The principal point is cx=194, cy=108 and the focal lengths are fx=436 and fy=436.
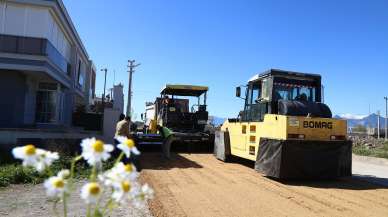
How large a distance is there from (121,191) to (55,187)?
361 millimetres

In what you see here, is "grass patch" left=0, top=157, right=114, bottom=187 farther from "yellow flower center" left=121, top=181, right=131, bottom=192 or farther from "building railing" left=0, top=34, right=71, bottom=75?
"building railing" left=0, top=34, right=71, bottom=75

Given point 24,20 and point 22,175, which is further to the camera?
point 24,20

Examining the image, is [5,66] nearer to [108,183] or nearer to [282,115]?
[282,115]

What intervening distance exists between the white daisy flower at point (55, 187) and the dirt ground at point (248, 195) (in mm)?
5291

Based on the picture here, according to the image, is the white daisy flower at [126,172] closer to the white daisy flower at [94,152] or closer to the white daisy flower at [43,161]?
the white daisy flower at [94,152]

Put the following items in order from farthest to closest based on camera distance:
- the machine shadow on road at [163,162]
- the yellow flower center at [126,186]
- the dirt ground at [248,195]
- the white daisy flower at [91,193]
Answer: the machine shadow on road at [163,162] < the dirt ground at [248,195] < the yellow flower center at [126,186] < the white daisy flower at [91,193]

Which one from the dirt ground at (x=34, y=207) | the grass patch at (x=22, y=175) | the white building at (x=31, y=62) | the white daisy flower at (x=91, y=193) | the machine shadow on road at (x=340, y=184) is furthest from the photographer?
the white building at (x=31, y=62)

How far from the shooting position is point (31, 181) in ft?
36.4

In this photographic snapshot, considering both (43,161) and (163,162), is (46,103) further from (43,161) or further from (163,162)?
(43,161)

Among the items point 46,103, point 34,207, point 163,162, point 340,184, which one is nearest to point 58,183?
point 34,207

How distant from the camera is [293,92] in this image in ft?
45.8

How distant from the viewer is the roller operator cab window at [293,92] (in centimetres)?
1360

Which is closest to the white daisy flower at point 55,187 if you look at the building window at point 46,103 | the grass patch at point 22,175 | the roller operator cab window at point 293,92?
the grass patch at point 22,175

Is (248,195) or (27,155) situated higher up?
(27,155)
